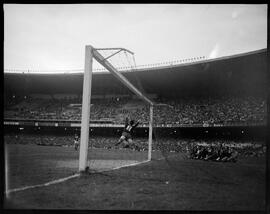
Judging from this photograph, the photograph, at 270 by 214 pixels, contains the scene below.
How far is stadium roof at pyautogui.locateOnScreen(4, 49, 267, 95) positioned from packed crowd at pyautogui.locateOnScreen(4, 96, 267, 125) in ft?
4.16

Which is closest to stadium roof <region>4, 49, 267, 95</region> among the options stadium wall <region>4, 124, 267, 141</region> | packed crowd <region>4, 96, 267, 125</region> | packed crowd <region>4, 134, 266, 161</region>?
packed crowd <region>4, 96, 267, 125</region>

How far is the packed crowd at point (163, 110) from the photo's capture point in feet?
86.7

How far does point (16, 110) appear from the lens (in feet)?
123

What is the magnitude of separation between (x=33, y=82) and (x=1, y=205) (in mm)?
35358

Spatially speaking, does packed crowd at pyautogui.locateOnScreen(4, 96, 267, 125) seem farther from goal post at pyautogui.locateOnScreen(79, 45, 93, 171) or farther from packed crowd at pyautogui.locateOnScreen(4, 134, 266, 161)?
goal post at pyautogui.locateOnScreen(79, 45, 93, 171)

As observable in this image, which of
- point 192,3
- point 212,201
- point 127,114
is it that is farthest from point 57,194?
point 127,114

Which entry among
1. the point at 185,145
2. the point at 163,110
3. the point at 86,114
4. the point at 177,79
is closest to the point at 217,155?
the point at 86,114

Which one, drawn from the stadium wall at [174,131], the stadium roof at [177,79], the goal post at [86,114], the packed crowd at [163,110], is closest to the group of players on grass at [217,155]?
the stadium wall at [174,131]

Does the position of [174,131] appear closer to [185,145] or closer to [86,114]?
[185,145]

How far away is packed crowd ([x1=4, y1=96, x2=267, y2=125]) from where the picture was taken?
86.7 feet

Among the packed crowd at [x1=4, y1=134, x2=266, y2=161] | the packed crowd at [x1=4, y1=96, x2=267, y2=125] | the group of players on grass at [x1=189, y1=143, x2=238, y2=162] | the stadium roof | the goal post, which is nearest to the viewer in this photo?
the goal post

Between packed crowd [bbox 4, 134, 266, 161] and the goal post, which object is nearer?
the goal post

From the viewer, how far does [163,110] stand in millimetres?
33031

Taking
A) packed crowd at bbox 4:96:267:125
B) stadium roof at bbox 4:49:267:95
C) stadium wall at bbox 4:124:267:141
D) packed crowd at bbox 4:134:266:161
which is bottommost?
packed crowd at bbox 4:134:266:161
